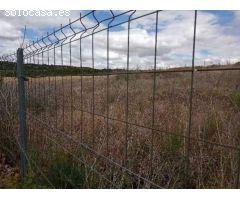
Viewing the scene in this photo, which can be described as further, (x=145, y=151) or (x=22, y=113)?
(x=22, y=113)

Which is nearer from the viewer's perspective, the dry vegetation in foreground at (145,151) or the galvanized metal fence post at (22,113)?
the dry vegetation in foreground at (145,151)

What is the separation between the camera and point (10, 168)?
5156mm

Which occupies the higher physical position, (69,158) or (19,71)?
(19,71)

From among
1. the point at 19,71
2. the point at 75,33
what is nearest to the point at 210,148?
the point at 75,33

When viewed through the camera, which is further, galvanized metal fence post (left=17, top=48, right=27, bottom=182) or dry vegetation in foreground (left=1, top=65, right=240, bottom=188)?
galvanized metal fence post (left=17, top=48, right=27, bottom=182)

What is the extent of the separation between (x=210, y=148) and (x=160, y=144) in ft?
1.52

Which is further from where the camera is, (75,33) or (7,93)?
(7,93)

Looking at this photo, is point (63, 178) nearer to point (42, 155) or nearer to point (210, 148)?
point (42, 155)

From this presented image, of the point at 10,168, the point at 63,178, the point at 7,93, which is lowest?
the point at 10,168

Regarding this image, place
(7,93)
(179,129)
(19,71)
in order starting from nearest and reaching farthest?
(179,129)
(19,71)
(7,93)

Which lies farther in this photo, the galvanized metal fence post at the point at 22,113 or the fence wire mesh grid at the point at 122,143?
the galvanized metal fence post at the point at 22,113

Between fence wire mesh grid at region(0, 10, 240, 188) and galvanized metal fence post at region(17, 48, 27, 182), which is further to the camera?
galvanized metal fence post at region(17, 48, 27, 182)

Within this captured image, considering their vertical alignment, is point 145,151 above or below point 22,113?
below

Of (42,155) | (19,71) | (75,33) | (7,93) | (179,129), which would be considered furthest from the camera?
(7,93)
